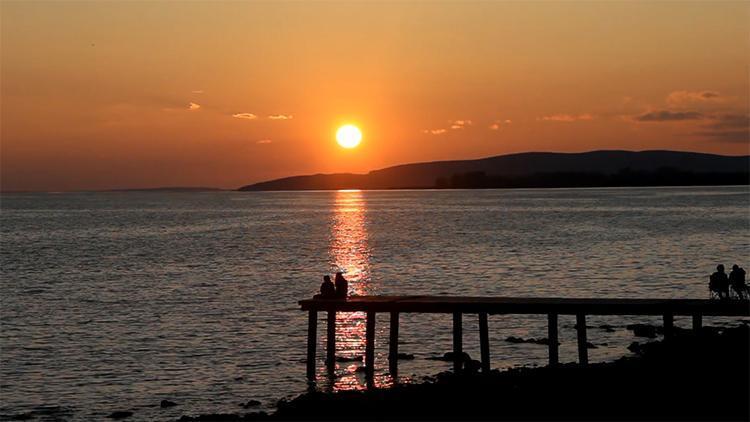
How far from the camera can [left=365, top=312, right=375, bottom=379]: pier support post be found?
33.7m

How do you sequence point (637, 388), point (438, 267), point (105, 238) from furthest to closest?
point (105, 238)
point (438, 267)
point (637, 388)

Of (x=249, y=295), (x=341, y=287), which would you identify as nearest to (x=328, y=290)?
(x=341, y=287)

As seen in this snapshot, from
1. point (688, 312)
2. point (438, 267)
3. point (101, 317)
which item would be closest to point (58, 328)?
point (101, 317)

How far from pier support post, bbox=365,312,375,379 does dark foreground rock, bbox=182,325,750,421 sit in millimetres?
5781

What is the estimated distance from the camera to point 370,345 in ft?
111

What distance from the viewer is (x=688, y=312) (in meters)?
31.1

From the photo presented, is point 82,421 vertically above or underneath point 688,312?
underneath

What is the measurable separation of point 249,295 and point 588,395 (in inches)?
1397

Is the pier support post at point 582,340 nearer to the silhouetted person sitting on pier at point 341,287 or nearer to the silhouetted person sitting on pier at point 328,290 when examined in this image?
the silhouetted person sitting on pier at point 341,287

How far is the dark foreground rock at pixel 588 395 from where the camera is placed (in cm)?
2241

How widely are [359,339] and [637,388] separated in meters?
18.5

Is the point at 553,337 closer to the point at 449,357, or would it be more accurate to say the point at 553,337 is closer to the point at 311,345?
the point at 449,357

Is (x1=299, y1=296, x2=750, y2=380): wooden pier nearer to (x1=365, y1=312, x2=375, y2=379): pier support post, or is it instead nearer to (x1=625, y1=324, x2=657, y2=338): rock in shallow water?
(x1=365, y1=312, x2=375, y2=379): pier support post

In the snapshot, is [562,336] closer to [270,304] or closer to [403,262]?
[270,304]
